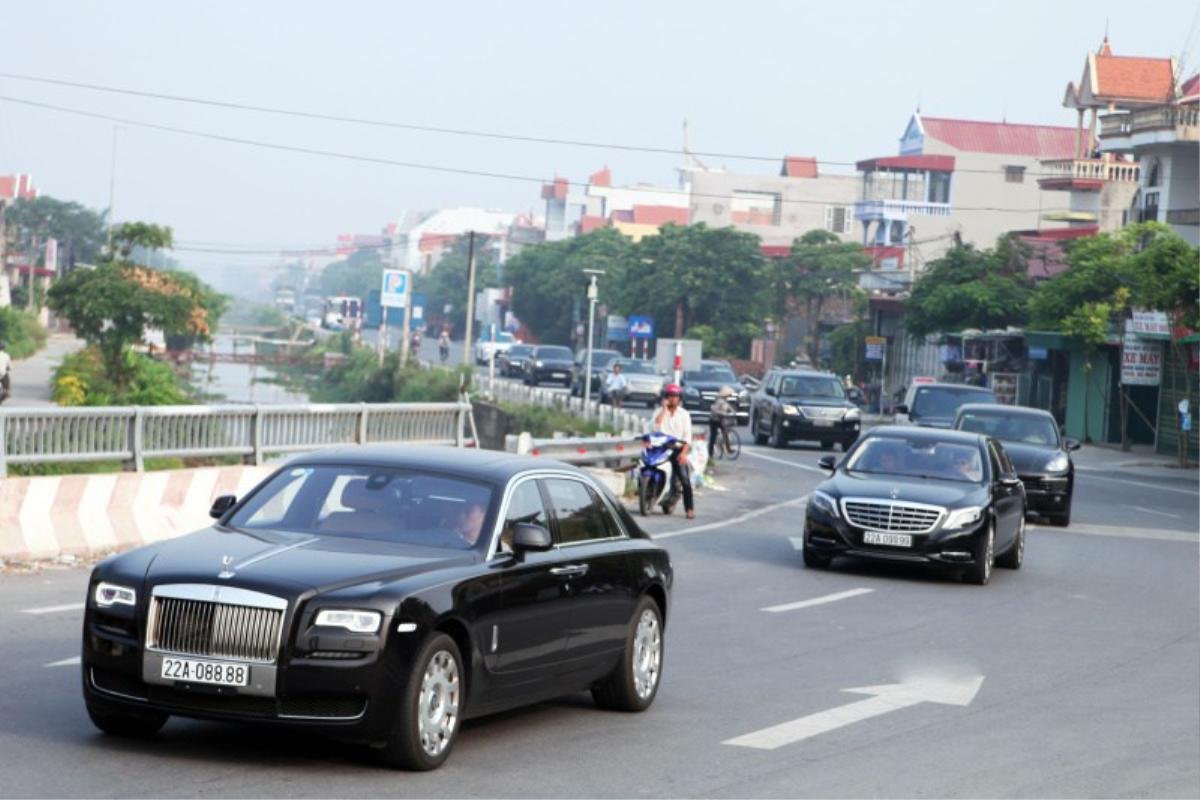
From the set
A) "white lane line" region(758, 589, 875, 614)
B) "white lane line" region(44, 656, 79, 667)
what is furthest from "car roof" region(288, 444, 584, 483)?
"white lane line" region(758, 589, 875, 614)

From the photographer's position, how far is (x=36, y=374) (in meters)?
73.3

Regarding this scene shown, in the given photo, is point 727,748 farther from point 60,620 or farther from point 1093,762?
Answer: point 60,620

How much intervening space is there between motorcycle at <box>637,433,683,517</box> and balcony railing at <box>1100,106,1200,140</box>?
47.5 metres

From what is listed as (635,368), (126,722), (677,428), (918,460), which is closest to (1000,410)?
(677,428)

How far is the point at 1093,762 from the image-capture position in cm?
995

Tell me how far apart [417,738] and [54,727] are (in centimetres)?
189

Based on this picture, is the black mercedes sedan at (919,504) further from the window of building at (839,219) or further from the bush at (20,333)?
the window of building at (839,219)

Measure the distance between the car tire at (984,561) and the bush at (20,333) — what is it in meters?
63.7

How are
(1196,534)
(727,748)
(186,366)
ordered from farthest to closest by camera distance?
(186,366) < (1196,534) < (727,748)

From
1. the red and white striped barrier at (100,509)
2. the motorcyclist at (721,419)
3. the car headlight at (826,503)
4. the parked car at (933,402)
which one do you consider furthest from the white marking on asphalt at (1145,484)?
the red and white striped barrier at (100,509)

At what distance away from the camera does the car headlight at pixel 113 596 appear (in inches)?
324

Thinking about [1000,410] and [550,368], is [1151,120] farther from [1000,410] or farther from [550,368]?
[1000,410]

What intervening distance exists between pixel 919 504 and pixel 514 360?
218ft

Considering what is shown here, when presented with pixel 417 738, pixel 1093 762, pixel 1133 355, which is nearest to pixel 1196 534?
pixel 1093 762
